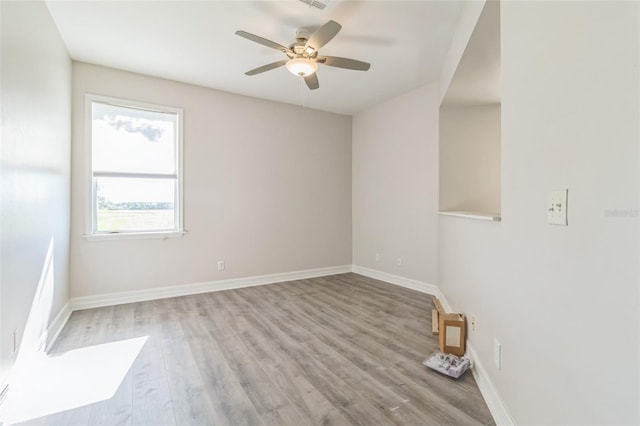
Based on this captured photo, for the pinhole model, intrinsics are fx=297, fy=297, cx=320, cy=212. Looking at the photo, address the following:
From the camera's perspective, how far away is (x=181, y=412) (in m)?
1.72

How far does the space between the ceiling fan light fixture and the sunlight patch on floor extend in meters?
2.82

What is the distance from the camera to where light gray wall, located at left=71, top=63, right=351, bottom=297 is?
355 centimetres

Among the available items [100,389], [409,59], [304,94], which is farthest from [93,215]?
[409,59]

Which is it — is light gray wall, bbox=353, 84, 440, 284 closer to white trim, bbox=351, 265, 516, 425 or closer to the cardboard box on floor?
white trim, bbox=351, 265, 516, 425

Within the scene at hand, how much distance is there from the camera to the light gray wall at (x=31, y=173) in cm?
178

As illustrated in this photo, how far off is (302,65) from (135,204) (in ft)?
9.00

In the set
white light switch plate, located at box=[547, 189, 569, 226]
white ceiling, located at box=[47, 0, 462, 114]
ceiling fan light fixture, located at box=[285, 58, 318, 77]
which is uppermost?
white ceiling, located at box=[47, 0, 462, 114]

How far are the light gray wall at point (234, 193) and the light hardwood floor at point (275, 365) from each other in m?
0.57

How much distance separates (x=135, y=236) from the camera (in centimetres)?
373

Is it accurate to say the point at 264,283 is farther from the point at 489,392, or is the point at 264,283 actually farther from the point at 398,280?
the point at 489,392

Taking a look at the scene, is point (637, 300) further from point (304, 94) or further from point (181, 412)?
point (304, 94)

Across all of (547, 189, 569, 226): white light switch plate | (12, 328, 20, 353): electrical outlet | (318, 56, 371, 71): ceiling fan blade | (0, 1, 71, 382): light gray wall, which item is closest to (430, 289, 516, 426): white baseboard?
(547, 189, 569, 226): white light switch plate

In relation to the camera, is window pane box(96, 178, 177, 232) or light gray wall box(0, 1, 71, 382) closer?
light gray wall box(0, 1, 71, 382)

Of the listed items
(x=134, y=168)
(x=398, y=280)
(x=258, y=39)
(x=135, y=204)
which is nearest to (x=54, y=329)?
(x=135, y=204)
